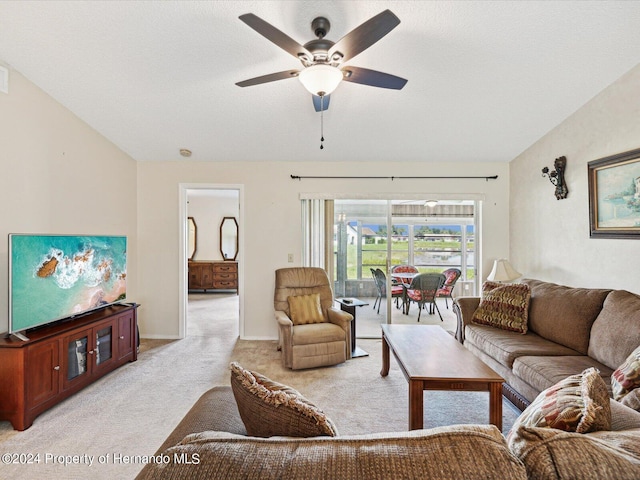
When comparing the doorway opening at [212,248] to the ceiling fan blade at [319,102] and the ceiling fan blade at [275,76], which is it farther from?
the ceiling fan blade at [275,76]

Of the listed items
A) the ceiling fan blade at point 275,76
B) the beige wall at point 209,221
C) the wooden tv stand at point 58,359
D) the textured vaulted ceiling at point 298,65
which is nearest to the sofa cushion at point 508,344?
the textured vaulted ceiling at point 298,65

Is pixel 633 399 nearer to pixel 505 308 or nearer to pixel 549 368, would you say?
pixel 549 368

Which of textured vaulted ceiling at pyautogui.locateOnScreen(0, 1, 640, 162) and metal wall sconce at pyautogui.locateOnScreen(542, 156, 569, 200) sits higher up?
textured vaulted ceiling at pyautogui.locateOnScreen(0, 1, 640, 162)

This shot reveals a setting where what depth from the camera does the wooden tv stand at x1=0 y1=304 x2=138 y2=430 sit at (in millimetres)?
2338

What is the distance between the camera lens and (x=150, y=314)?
14.9ft

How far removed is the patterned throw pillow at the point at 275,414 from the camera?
37.2 inches

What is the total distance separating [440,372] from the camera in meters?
2.09

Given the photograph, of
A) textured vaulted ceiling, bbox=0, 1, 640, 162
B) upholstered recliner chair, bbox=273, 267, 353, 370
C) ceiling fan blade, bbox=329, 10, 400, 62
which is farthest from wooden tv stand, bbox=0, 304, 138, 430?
ceiling fan blade, bbox=329, 10, 400, 62

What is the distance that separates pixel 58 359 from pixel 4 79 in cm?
228

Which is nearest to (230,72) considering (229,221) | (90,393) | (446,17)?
(446,17)

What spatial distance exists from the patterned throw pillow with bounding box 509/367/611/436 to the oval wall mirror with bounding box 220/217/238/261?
7.89 meters

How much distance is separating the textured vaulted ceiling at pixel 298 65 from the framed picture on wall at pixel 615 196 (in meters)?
0.69

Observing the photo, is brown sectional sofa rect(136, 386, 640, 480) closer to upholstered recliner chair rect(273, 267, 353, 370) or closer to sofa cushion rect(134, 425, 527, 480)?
sofa cushion rect(134, 425, 527, 480)

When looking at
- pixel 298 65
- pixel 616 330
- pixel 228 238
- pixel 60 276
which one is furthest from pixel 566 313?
pixel 228 238
